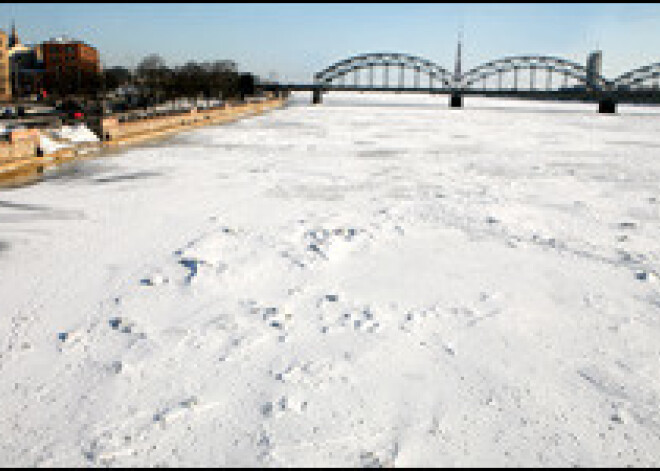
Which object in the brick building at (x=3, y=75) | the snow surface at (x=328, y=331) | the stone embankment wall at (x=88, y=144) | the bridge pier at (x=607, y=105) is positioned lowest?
the snow surface at (x=328, y=331)

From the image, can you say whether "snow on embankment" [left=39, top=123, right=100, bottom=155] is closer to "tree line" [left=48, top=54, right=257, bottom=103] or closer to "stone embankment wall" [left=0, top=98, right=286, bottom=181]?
"stone embankment wall" [left=0, top=98, right=286, bottom=181]

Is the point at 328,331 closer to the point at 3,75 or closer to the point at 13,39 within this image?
the point at 3,75

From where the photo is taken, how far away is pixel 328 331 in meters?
5.37

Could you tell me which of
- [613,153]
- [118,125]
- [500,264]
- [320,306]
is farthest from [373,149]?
[320,306]

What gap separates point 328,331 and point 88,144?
760 inches

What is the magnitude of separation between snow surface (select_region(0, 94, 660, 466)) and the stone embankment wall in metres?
5.39

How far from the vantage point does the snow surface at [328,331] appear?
3672 mm

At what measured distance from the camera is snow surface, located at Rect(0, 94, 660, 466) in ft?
12.0

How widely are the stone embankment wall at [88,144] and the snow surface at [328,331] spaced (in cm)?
539

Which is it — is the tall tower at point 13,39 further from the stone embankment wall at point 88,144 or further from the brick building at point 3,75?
the stone embankment wall at point 88,144

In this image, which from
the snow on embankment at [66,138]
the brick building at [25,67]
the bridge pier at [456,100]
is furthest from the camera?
the bridge pier at [456,100]

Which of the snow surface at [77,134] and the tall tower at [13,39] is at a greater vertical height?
the tall tower at [13,39]

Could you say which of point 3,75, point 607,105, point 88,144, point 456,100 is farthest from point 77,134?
point 456,100

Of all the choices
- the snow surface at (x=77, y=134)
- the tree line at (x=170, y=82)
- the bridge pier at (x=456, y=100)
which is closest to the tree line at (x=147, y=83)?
the tree line at (x=170, y=82)
